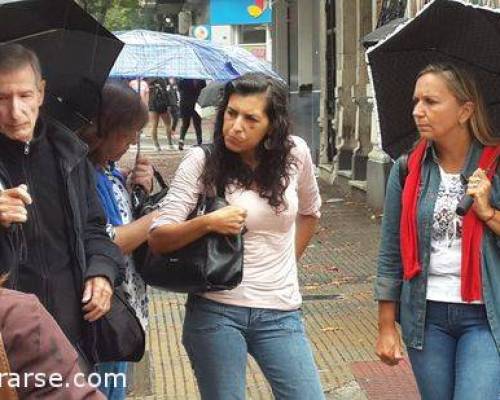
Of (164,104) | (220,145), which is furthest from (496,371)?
(164,104)

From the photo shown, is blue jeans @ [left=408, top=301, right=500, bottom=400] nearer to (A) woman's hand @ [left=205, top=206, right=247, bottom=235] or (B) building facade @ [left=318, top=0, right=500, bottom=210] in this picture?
(A) woman's hand @ [left=205, top=206, right=247, bottom=235]

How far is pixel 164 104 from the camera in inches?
927

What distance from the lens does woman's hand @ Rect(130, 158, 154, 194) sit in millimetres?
4379

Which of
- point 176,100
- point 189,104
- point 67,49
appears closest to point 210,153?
point 67,49

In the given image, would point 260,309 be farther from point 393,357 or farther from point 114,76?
point 114,76

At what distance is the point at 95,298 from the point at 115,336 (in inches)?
8.9

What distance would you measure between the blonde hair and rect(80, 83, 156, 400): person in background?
1143 millimetres

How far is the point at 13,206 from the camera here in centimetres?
316

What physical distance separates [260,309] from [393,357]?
0.52 metres

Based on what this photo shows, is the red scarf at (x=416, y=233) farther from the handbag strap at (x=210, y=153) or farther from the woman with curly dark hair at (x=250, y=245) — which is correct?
the handbag strap at (x=210, y=153)

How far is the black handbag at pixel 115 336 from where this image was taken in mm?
3557

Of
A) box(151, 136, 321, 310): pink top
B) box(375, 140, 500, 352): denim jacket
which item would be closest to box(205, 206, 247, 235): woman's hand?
box(151, 136, 321, 310): pink top

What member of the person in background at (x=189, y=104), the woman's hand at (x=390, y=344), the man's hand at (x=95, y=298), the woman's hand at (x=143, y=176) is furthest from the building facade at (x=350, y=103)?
the man's hand at (x=95, y=298)

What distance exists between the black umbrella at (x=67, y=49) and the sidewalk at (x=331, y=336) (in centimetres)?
237
